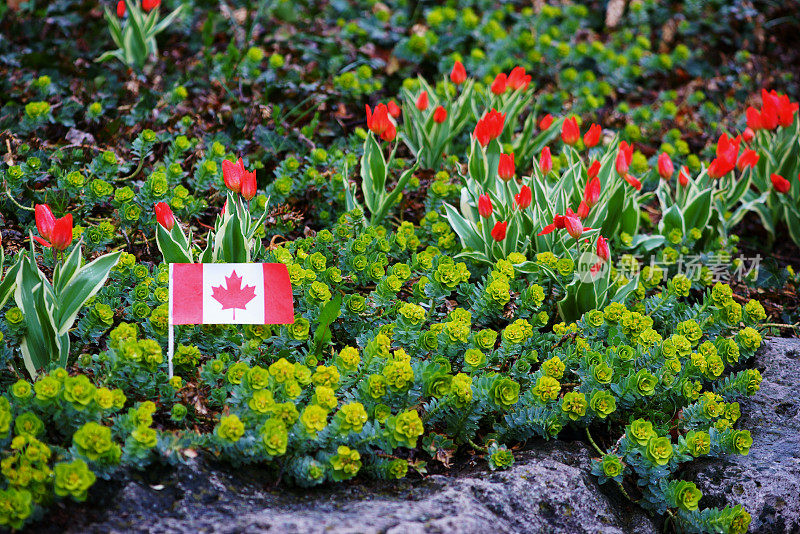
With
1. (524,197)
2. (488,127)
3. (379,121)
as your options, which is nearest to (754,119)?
(488,127)

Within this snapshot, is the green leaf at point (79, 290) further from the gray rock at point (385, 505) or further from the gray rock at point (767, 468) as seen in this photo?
the gray rock at point (767, 468)

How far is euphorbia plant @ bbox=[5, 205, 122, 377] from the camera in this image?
1.89 metres

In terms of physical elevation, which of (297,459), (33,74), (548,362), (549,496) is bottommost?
(549,496)

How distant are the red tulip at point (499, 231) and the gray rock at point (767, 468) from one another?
3.09 ft

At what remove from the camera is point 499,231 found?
7.84 ft

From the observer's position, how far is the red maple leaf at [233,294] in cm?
187

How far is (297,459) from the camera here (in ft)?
5.60

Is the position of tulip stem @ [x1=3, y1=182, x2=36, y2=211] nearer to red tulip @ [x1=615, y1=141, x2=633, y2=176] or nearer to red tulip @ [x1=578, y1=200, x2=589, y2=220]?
red tulip @ [x1=578, y1=200, x2=589, y2=220]

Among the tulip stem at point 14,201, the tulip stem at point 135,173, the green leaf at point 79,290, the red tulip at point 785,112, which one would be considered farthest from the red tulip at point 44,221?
the red tulip at point 785,112

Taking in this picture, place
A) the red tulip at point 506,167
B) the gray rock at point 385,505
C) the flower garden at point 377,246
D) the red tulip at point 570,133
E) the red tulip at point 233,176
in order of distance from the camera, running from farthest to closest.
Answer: the red tulip at point 570,133 → the red tulip at point 506,167 → the red tulip at point 233,176 → the flower garden at point 377,246 → the gray rock at point 385,505

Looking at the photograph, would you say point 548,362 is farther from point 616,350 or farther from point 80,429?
point 80,429

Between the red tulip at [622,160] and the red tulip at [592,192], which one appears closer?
the red tulip at [592,192]

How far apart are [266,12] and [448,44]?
1.18m

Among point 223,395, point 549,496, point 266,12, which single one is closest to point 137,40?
point 266,12
